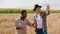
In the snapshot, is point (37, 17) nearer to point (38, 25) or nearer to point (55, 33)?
point (38, 25)

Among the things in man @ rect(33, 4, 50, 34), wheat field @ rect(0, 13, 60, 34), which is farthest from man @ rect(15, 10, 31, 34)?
wheat field @ rect(0, 13, 60, 34)

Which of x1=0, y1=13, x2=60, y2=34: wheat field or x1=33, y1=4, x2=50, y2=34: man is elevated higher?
x1=33, y1=4, x2=50, y2=34: man

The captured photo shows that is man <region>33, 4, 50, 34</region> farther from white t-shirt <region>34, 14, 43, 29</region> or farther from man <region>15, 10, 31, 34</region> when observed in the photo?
man <region>15, 10, 31, 34</region>

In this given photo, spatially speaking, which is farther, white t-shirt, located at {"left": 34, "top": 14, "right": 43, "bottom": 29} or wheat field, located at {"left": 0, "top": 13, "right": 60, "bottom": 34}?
wheat field, located at {"left": 0, "top": 13, "right": 60, "bottom": 34}

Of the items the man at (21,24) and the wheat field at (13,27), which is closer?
the man at (21,24)

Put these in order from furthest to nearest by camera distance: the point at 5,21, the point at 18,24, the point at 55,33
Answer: the point at 5,21 < the point at 55,33 < the point at 18,24

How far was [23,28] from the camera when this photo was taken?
17.5 ft

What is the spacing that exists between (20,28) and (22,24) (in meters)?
0.11

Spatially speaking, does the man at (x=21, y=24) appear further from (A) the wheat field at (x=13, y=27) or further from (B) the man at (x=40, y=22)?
(A) the wheat field at (x=13, y=27)

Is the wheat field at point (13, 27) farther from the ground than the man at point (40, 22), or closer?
closer

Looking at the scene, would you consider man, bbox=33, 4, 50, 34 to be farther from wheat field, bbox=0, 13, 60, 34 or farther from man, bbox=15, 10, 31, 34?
wheat field, bbox=0, 13, 60, 34

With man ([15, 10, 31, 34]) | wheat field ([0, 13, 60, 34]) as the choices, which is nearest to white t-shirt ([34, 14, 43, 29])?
man ([15, 10, 31, 34])

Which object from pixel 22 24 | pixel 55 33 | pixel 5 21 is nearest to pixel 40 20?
pixel 22 24

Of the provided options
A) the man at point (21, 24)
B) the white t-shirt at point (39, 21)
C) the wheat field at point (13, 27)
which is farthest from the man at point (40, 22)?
the wheat field at point (13, 27)
